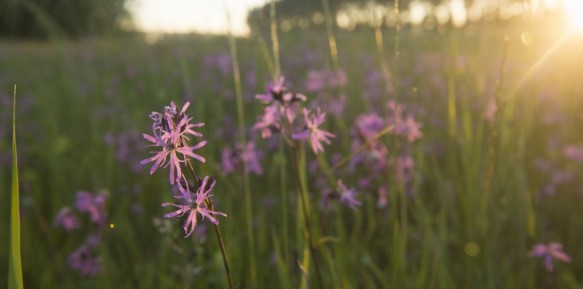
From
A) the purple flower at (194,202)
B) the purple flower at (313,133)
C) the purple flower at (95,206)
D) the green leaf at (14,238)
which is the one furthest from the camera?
the purple flower at (95,206)

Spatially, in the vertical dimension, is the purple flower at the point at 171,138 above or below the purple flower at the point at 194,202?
above

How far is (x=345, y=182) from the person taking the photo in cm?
278

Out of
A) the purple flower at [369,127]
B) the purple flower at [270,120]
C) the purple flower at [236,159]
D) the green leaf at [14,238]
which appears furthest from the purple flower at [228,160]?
the green leaf at [14,238]

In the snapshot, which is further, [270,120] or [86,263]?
[86,263]

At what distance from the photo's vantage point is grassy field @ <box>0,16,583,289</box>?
1.91 meters

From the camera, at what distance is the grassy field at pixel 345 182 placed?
191 centimetres

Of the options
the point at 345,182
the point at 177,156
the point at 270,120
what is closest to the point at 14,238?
the point at 177,156

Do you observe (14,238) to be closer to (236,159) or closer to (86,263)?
(236,159)

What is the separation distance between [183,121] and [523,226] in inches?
68.5

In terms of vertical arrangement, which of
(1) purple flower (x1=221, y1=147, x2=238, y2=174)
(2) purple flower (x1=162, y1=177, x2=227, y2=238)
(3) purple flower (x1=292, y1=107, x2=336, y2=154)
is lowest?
(2) purple flower (x1=162, y1=177, x2=227, y2=238)

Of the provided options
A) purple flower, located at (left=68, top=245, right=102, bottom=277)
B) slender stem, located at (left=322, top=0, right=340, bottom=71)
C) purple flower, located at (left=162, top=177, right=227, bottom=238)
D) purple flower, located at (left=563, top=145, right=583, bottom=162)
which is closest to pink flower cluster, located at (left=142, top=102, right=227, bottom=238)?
purple flower, located at (left=162, top=177, right=227, bottom=238)

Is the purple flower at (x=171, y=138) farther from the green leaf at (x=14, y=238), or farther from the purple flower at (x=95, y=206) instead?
the purple flower at (x=95, y=206)

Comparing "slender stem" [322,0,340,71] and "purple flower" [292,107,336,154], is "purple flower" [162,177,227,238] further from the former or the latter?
"slender stem" [322,0,340,71]

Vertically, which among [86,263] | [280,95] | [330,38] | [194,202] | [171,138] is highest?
[330,38]
